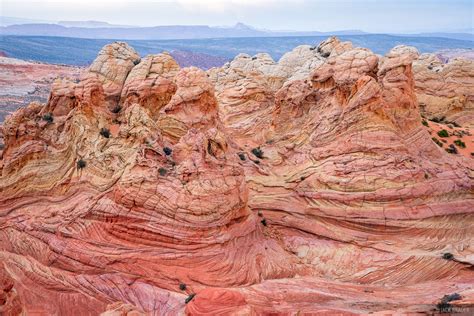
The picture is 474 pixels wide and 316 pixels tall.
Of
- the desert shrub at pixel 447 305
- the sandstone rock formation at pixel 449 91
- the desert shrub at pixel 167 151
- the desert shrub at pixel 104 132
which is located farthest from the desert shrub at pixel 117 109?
the sandstone rock formation at pixel 449 91

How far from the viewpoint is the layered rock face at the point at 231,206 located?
19.1 m

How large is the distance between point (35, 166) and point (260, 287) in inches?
474

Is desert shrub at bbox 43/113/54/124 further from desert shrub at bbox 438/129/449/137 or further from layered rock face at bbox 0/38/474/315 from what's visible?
desert shrub at bbox 438/129/449/137

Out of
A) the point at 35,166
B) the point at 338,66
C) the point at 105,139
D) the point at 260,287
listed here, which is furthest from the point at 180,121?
the point at 260,287

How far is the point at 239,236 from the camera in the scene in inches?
850

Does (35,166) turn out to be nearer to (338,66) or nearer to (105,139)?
(105,139)

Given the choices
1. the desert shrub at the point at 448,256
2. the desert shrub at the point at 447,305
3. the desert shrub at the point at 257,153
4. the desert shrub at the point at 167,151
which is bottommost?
the desert shrub at the point at 448,256

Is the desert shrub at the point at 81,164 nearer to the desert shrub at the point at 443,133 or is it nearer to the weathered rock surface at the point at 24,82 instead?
the desert shrub at the point at 443,133

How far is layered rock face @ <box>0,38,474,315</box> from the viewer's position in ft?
62.8

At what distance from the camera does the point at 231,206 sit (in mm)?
21156

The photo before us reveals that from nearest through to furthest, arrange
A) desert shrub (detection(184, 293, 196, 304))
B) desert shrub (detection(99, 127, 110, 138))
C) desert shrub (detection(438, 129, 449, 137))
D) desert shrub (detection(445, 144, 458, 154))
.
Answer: desert shrub (detection(184, 293, 196, 304)), desert shrub (detection(99, 127, 110, 138)), desert shrub (detection(445, 144, 458, 154)), desert shrub (detection(438, 129, 449, 137))

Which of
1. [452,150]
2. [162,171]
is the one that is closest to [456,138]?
[452,150]

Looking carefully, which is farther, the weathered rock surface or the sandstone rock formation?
the weathered rock surface

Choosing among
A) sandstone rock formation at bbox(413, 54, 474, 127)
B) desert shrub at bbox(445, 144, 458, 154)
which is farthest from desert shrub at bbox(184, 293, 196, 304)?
sandstone rock formation at bbox(413, 54, 474, 127)
